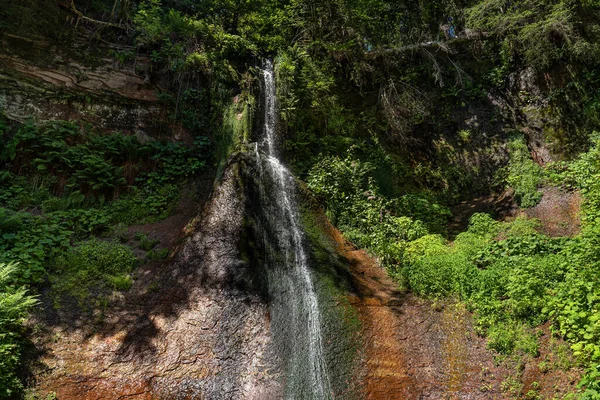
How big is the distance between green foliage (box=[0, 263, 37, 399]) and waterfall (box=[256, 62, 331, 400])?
4.31m

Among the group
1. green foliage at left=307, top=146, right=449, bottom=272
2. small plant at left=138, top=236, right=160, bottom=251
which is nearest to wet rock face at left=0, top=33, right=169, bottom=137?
small plant at left=138, top=236, right=160, bottom=251

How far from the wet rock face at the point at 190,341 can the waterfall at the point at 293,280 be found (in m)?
0.45

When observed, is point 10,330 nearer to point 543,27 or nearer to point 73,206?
point 73,206

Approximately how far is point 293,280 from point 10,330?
16.9 feet

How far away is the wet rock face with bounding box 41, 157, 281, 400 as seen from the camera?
6344 millimetres

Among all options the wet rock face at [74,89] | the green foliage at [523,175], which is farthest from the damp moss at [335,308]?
the wet rock face at [74,89]

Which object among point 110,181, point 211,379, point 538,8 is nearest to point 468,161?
point 538,8

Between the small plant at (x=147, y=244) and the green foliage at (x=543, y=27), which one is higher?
the green foliage at (x=543, y=27)

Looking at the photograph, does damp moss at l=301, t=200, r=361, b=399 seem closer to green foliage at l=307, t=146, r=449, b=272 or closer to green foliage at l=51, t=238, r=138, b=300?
green foliage at l=307, t=146, r=449, b=272

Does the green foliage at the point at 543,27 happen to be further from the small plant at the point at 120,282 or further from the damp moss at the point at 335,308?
the small plant at the point at 120,282

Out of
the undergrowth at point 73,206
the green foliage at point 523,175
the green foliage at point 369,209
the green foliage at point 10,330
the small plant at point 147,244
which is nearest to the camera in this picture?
the green foliage at point 10,330

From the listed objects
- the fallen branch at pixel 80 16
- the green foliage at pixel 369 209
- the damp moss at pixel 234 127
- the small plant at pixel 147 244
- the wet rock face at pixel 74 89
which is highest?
the fallen branch at pixel 80 16

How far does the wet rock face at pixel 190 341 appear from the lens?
6.34m

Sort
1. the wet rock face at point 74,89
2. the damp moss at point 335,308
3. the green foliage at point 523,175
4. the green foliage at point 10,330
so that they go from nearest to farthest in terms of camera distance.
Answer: the green foliage at point 10,330
the damp moss at point 335,308
the green foliage at point 523,175
the wet rock face at point 74,89
